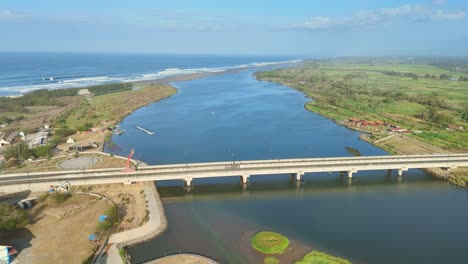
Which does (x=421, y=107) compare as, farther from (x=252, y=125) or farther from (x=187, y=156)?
(x=187, y=156)

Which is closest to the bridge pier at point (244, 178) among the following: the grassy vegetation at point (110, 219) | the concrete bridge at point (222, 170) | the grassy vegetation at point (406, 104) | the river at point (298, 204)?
the concrete bridge at point (222, 170)

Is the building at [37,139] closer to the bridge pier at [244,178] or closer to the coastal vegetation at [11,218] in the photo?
the coastal vegetation at [11,218]

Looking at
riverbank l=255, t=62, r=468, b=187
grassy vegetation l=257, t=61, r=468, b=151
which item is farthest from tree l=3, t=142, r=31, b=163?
grassy vegetation l=257, t=61, r=468, b=151

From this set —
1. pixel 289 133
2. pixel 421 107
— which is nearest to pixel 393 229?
pixel 289 133

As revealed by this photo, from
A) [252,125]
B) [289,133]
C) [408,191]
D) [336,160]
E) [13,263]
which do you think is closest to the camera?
[13,263]

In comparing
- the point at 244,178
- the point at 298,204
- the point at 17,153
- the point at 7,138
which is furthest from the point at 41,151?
the point at 298,204

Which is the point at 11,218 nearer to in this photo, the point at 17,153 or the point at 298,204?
the point at 17,153
